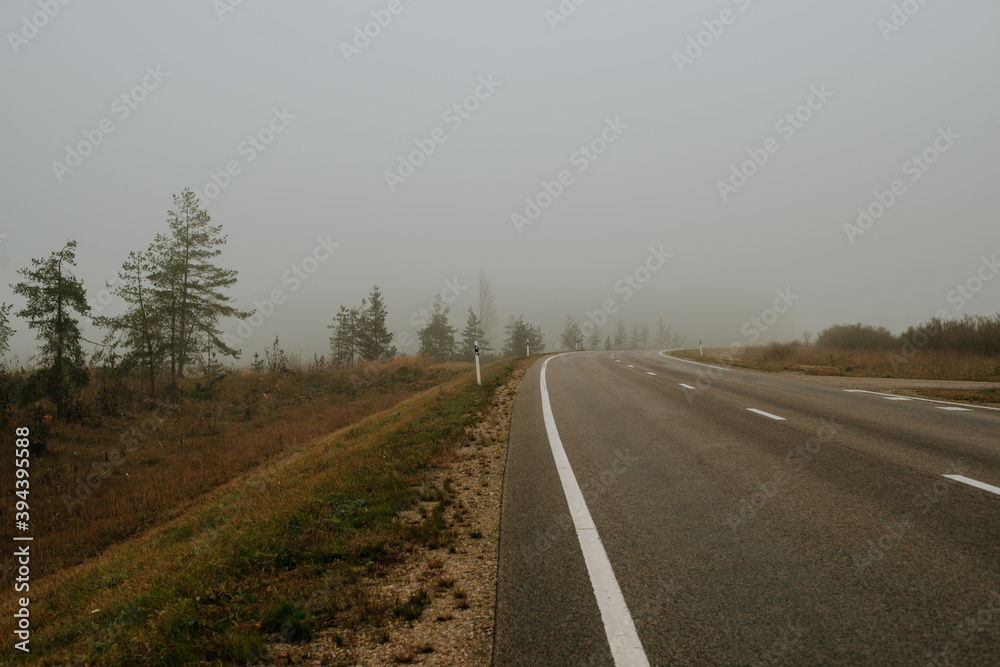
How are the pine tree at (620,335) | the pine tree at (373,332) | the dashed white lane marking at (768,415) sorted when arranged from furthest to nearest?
the pine tree at (620,335) → the pine tree at (373,332) → the dashed white lane marking at (768,415)

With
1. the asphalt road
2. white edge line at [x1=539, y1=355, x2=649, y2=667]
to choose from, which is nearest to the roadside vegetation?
the asphalt road

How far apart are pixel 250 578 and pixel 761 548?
3944 millimetres

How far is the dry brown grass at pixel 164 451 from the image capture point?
8641 mm

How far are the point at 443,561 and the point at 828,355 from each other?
27.6 m

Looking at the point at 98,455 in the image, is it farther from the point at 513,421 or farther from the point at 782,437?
the point at 782,437

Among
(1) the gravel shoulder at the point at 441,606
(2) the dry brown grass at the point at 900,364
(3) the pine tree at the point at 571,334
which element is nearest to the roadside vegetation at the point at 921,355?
(2) the dry brown grass at the point at 900,364

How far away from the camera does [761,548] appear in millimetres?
3445

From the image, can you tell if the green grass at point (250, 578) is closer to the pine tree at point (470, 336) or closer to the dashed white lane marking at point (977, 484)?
the dashed white lane marking at point (977, 484)

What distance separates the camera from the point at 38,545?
7.82 metres

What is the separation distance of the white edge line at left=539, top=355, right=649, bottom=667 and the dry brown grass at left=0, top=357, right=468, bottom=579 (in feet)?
27.4

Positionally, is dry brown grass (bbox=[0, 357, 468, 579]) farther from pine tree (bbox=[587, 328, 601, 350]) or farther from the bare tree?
pine tree (bbox=[587, 328, 601, 350])

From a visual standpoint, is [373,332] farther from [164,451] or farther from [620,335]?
[620,335]

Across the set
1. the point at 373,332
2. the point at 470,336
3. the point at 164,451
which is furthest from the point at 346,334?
the point at 164,451

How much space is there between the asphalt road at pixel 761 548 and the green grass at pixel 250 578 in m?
0.98
